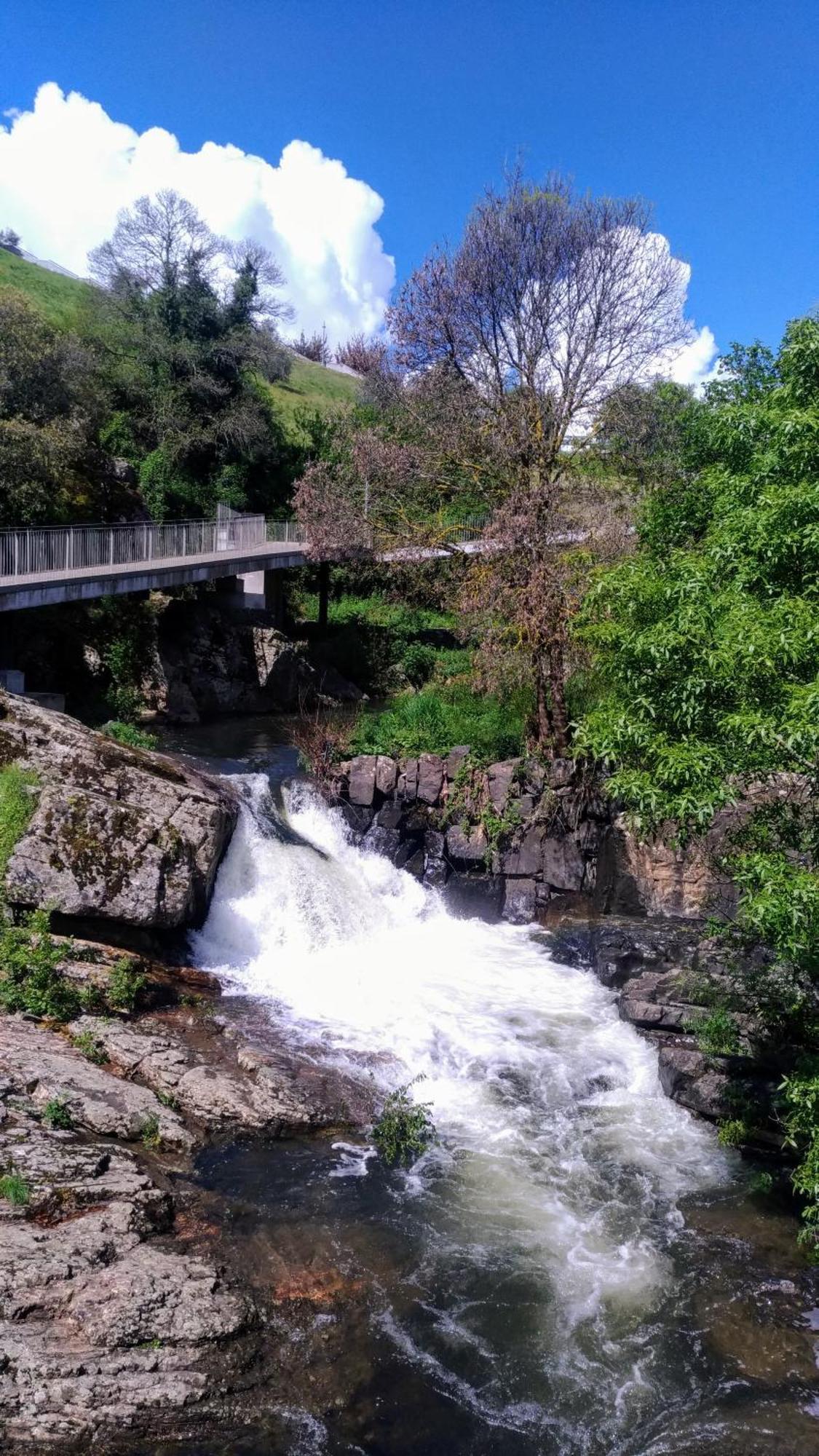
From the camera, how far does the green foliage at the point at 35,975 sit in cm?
1122

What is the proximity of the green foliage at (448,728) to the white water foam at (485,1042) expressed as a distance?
2.22 meters

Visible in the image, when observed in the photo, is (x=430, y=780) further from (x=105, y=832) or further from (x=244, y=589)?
(x=244, y=589)

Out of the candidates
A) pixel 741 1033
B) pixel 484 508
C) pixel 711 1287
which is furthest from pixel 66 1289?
pixel 484 508

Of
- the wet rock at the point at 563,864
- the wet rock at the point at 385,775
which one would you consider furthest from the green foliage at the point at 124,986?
the wet rock at the point at 563,864

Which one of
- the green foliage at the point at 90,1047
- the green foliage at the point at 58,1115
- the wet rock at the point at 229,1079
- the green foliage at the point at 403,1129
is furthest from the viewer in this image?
the green foliage at the point at 90,1047

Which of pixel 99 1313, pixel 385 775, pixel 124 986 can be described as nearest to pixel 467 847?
pixel 385 775

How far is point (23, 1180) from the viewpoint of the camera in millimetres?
8156

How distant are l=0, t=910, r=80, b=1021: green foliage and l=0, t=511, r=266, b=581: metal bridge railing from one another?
9246mm

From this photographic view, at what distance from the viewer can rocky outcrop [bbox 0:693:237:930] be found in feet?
42.2

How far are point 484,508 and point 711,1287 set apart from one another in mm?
17107

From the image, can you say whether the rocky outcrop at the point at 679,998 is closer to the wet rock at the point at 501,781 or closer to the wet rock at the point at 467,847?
the wet rock at the point at 467,847

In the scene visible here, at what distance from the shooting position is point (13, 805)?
13188 millimetres

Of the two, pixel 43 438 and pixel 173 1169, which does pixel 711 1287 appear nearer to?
pixel 173 1169

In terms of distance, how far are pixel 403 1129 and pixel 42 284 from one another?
5761cm
